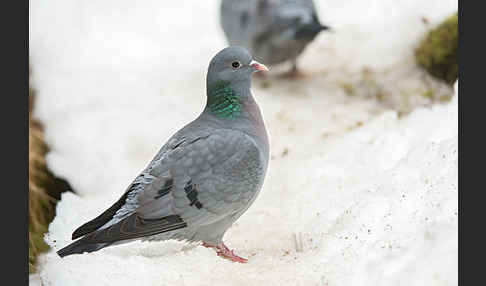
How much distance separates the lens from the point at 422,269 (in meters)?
2.99

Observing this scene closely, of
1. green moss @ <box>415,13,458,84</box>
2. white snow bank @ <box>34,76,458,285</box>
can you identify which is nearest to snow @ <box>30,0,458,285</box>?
white snow bank @ <box>34,76,458,285</box>

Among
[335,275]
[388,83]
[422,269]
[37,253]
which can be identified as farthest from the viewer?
[388,83]

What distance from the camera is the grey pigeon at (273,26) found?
690 centimetres

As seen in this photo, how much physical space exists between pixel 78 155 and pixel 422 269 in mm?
3549

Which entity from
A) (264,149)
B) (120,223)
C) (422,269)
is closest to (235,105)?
(264,149)

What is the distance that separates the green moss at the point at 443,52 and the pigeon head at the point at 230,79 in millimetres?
3446

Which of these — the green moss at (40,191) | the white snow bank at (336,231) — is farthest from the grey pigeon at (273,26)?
the green moss at (40,191)

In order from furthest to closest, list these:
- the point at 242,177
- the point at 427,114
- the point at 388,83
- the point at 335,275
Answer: the point at 388,83
the point at 427,114
the point at 242,177
the point at 335,275

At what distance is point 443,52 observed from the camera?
6738 mm

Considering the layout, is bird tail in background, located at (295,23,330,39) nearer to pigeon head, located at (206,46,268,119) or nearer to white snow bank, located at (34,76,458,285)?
white snow bank, located at (34,76,458,285)

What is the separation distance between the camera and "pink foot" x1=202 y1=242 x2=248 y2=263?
389 centimetres

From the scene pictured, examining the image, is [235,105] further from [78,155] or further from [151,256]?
[78,155]

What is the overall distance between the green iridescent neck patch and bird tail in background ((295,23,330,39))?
10.3 ft

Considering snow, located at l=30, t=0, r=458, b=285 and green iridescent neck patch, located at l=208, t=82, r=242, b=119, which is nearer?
snow, located at l=30, t=0, r=458, b=285
